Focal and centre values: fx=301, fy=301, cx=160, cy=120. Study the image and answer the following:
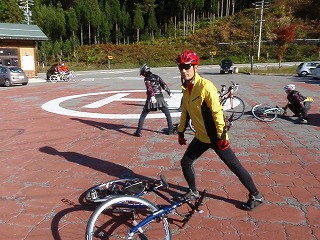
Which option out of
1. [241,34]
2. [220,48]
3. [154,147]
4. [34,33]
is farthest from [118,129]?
[241,34]

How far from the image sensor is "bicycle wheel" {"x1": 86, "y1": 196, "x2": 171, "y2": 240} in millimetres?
2635

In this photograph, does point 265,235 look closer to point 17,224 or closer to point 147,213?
point 147,213

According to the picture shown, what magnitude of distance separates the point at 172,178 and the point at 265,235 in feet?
5.73

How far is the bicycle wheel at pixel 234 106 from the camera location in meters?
8.84

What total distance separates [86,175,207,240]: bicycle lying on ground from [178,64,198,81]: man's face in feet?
3.71

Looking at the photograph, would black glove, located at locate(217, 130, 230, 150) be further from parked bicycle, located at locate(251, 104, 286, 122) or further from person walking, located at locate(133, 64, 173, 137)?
parked bicycle, located at locate(251, 104, 286, 122)

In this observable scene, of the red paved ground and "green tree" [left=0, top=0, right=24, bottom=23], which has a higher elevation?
"green tree" [left=0, top=0, right=24, bottom=23]

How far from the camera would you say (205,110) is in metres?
3.19

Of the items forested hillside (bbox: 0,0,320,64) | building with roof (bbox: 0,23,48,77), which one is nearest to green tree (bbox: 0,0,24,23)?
forested hillside (bbox: 0,0,320,64)

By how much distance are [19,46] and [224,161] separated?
2902cm

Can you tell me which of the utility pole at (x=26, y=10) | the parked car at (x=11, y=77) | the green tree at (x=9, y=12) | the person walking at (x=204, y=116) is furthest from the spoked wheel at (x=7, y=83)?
the green tree at (x=9, y=12)

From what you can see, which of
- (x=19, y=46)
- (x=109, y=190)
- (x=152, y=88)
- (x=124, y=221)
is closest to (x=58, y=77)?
(x=19, y=46)

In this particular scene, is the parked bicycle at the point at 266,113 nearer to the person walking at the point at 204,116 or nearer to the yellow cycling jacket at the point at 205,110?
the person walking at the point at 204,116

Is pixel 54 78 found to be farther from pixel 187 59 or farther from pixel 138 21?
pixel 138 21
